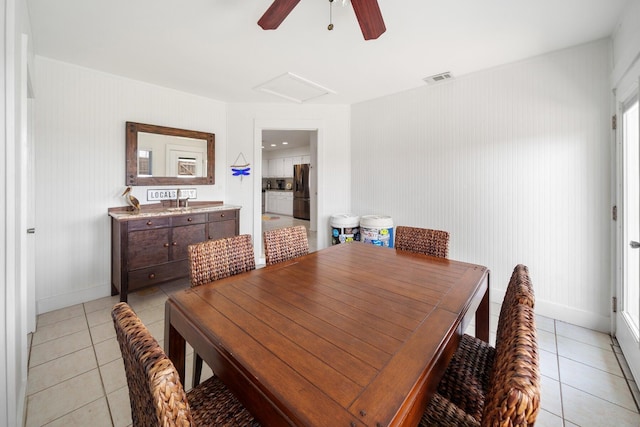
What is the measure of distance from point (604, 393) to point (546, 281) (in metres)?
1.16

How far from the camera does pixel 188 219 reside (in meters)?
3.21

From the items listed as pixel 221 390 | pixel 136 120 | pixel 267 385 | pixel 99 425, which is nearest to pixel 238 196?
pixel 136 120

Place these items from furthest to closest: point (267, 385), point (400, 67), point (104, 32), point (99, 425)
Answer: point (400, 67) → point (104, 32) → point (99, 425) → point (267, 385)

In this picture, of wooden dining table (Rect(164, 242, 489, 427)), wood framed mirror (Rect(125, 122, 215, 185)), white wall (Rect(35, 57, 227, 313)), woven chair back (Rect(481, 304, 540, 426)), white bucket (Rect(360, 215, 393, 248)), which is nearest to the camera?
woven chair back (Rect(481, 304, 540, 426))

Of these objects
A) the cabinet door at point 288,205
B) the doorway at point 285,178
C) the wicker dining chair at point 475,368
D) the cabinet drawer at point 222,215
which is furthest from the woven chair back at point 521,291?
the cabinet door at point 288,205

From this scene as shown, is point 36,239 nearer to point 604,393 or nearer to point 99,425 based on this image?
point 99,425

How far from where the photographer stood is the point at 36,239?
8.82 feet

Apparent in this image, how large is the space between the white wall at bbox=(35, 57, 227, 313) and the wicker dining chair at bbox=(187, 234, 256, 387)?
2.23 metres

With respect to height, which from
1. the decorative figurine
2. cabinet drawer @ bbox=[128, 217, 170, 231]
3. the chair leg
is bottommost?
the chair leg

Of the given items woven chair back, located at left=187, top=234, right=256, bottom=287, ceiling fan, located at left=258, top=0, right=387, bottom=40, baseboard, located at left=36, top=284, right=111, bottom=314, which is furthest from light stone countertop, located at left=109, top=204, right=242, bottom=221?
ceiling fan, located at left=258, top=0, right=387, bottom=40

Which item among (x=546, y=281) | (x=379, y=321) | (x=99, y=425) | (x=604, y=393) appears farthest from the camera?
(x=546, y=281)

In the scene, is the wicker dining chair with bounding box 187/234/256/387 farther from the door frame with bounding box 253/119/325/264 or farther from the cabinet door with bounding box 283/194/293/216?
the cabinet door with bounding box 283/194/293/216

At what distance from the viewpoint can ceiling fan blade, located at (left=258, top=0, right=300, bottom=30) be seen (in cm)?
154

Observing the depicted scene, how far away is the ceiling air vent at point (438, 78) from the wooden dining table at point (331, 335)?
2.33 m
